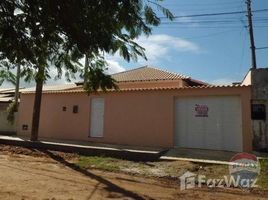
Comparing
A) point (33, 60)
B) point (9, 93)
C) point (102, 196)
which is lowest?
point (102, 196)

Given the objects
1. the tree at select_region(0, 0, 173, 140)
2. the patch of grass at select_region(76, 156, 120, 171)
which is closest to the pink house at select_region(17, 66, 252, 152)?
the patch of grass at select_region(76, 156, 120, 171)

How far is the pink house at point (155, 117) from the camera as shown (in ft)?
46.4

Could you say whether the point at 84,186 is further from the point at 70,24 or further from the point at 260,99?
the point at 260,99

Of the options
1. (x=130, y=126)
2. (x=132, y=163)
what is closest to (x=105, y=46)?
(x=132, y=163)

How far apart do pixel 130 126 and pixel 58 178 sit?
6.75 meters

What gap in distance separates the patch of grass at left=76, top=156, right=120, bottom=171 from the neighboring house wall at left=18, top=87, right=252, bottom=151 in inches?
119

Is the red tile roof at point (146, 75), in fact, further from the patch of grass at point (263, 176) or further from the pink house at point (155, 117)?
the patch of grass at point (263, 176)

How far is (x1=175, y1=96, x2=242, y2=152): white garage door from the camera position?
14.1 meters

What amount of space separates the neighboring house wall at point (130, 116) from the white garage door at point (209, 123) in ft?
0.82

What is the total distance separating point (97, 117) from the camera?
17.7 meters

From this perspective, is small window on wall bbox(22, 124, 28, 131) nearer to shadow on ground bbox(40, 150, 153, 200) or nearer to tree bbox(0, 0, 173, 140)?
shadow on ground bbox(40, 150, 153, 200)

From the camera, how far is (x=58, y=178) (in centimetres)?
995

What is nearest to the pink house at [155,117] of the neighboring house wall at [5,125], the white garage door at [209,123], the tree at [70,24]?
the white garage door at [209,123]

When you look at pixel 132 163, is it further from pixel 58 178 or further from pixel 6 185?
pixel 6 185
